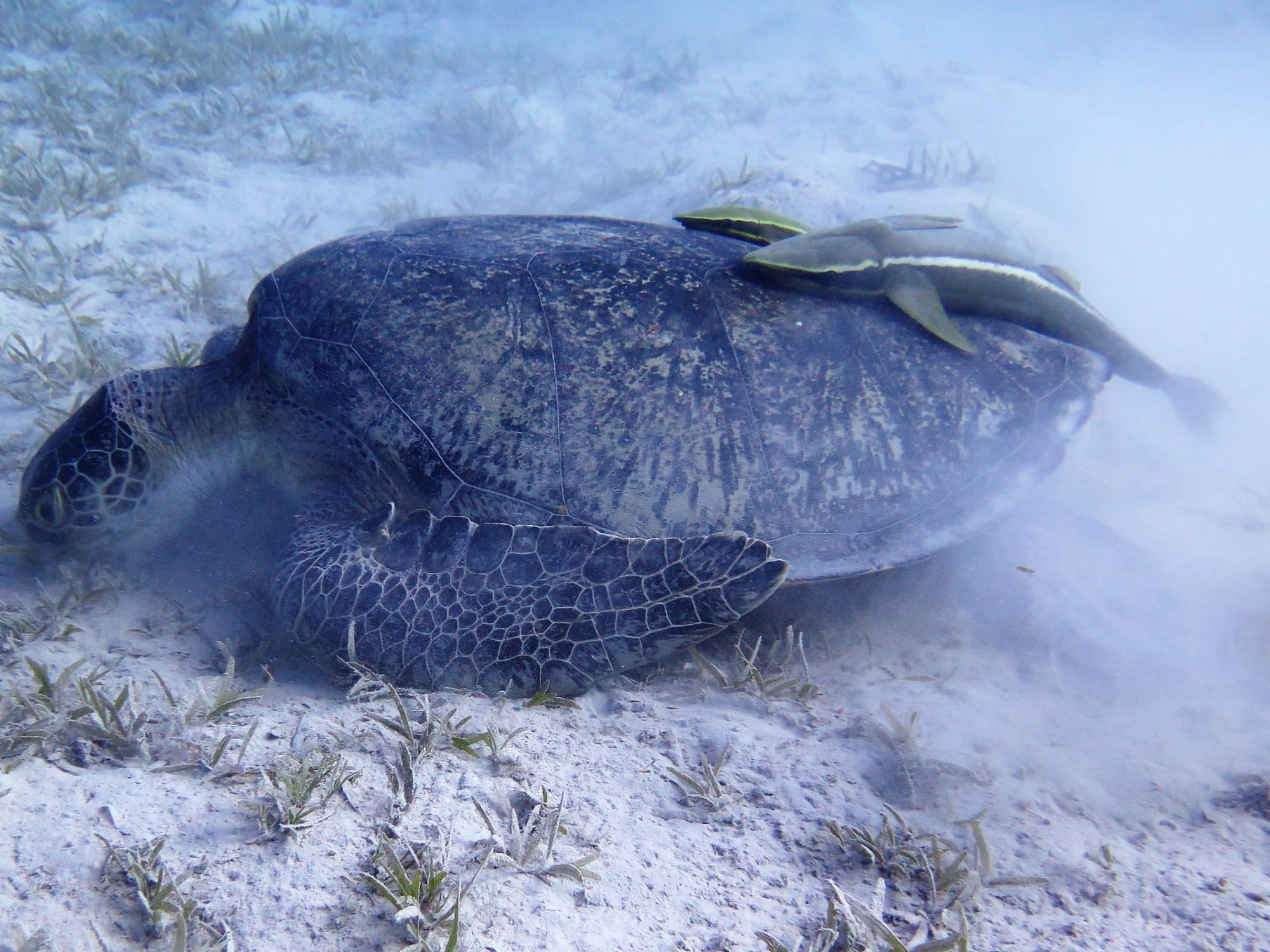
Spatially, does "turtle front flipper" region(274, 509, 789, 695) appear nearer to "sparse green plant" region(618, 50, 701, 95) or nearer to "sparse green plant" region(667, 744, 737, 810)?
"sparse green plant" region(667, 744, 737, 810)

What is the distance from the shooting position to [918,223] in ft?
7.93

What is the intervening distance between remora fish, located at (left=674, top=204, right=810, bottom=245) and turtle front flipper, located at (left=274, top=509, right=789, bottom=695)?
1.36 metres

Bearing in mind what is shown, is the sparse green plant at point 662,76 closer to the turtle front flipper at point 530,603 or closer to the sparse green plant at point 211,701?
the turtle front flipper at point 530,603

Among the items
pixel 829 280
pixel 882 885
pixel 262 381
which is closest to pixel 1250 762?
pixel 882 885

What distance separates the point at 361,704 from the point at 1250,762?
2.39 m

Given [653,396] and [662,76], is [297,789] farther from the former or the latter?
[662,76]

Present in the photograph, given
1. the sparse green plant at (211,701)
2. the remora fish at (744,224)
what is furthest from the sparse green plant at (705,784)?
the remora fish at (744,224)

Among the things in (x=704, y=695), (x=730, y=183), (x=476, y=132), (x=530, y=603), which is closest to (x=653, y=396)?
(x=530, y=603)

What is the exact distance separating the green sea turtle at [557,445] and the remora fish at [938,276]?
79 mm

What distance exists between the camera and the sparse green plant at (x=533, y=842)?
1167 millimetres

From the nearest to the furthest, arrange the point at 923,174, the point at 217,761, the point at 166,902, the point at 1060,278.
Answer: the point at 166,902, the point at 217,761, the point at 1060,278, the point at 923,174

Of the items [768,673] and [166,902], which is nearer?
[166,902]

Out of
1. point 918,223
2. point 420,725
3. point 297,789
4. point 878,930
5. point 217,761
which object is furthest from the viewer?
point 918,223

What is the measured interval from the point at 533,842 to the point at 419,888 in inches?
8.7
